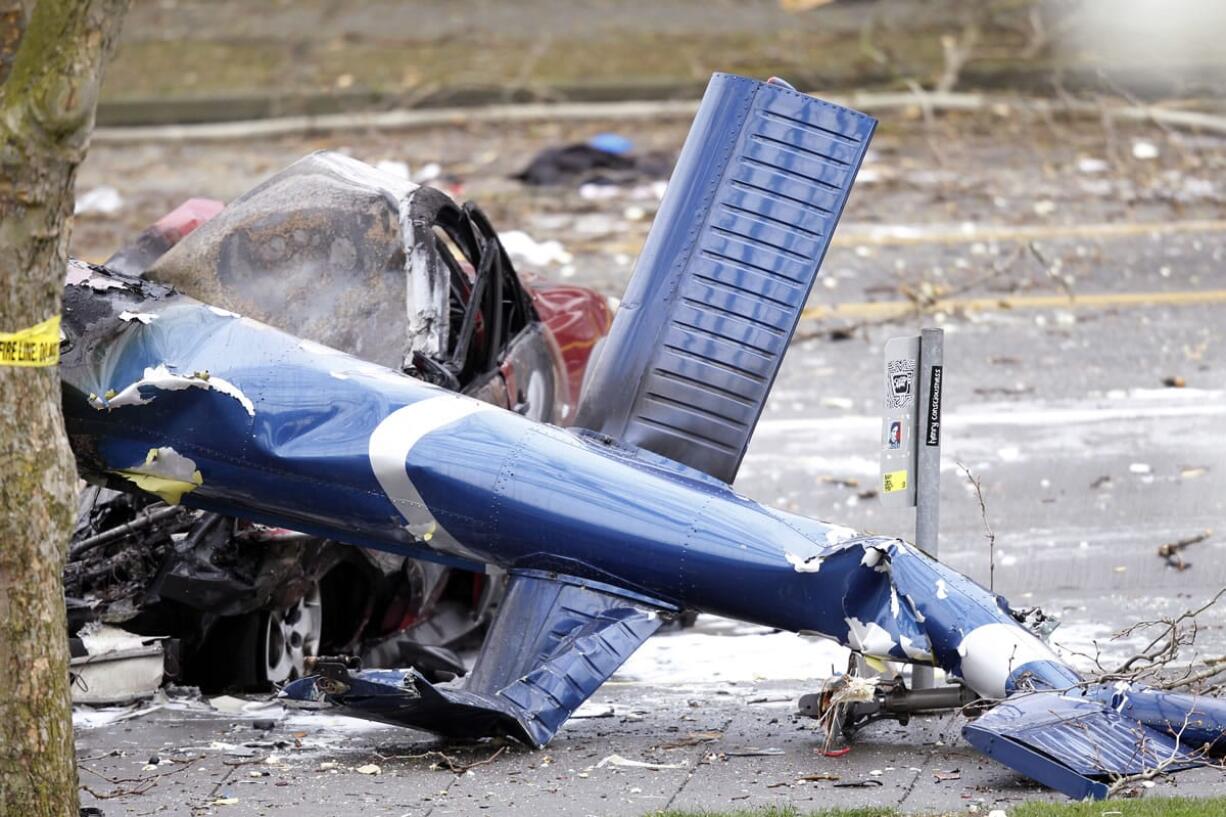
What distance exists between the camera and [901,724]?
20.1ft

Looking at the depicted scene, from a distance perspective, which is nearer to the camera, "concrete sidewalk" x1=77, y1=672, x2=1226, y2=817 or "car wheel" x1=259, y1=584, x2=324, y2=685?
"concrete sidewalk" x1=77, y1=672, x2=1226, y2=817

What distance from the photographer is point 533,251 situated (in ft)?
44.9

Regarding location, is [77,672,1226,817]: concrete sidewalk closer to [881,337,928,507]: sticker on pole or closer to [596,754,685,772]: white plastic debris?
[596,754,685,772]: white plastic debris

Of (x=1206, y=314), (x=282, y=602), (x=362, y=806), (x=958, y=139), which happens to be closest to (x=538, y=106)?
(x=958, y=139)

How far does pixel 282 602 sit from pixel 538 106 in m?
11.5

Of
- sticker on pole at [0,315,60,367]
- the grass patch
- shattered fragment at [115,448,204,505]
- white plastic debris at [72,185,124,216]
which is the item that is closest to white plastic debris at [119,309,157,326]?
shattered fragment at [115,448,204,505]

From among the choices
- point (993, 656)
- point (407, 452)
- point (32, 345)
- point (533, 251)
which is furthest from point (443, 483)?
point (533, 251)

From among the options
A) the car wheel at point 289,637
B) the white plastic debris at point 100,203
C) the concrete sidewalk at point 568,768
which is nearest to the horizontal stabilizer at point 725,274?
the concrete sidewalk at point 568,768

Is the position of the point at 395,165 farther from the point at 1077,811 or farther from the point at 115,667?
the point at 1077,811

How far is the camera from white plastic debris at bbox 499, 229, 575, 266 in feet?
44.5

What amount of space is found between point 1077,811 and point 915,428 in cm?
156

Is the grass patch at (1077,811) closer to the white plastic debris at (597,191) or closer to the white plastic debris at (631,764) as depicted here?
the white plastic debris at (631,764)

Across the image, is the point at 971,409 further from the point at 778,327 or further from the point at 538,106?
the point at 538,106

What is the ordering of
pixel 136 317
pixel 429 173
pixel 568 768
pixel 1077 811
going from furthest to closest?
1. pixel 429 173
2. pixel 136 317
3. pixel 568 768
4. pixel 1077 811
